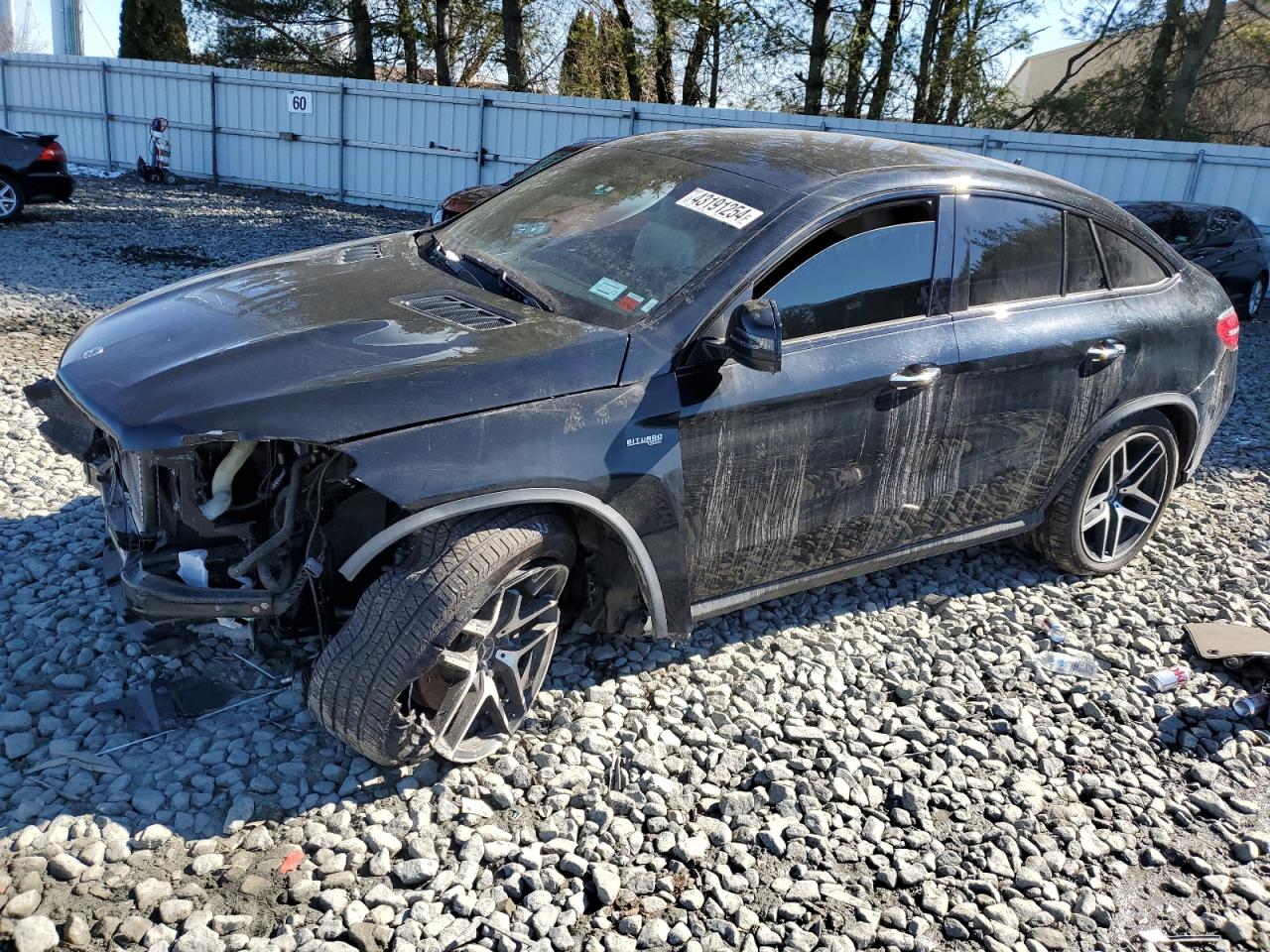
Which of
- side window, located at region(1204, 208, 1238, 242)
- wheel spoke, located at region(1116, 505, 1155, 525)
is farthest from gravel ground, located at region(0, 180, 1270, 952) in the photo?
side window, located at region(1204, 208, 1238, 242)

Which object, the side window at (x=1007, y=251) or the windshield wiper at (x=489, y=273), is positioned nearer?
the windshield wiper at (x=489, y=273)

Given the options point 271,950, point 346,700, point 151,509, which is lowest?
point 271,950

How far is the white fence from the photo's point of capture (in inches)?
643

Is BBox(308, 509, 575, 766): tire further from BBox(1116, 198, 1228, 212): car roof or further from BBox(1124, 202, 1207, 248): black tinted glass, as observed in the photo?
BBox(1116, 198, 1228, 212): car roof

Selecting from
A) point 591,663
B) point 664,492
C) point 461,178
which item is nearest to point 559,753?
point 591,663

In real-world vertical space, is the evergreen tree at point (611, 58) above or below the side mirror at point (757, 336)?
above

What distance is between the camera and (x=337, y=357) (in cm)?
294

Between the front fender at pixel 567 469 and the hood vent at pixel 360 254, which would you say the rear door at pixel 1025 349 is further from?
the hood vent at pixel 360 254

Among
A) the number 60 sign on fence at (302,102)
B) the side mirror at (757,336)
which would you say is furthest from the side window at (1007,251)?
the number 60 sign on fence at (302,102)

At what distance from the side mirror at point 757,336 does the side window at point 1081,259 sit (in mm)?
1830

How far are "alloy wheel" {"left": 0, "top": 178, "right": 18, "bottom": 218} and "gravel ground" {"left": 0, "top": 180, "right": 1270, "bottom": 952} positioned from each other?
954 cm

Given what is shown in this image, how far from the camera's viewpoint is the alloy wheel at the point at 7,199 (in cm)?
1216

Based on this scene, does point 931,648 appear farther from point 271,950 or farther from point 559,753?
point 271,950

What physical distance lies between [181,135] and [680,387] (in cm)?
1918
